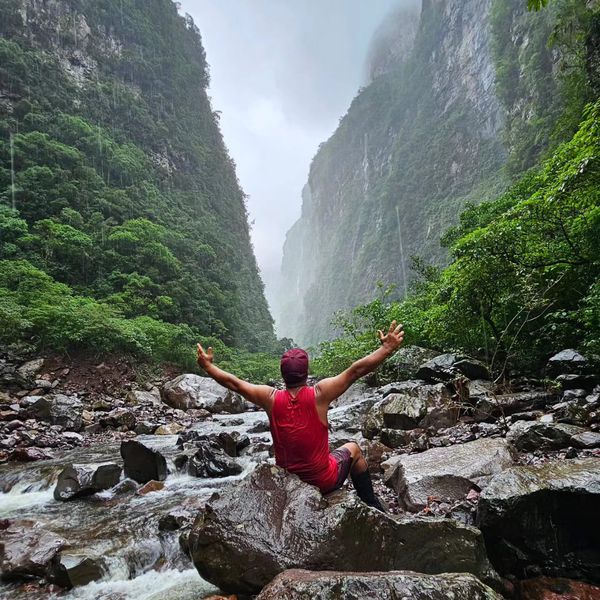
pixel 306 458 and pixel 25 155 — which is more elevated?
pixel 25 155

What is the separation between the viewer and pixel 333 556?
238cm

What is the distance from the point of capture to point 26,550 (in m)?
3.69

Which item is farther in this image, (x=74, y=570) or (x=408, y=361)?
(x=408, y=361)

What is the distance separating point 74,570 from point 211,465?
2.93 metres

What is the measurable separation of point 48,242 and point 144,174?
1733 cm

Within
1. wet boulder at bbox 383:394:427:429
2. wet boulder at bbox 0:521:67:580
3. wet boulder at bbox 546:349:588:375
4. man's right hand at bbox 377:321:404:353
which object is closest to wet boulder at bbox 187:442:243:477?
wet boulder at bbox 0:521:67:580

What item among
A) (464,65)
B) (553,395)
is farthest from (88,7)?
(464,65)

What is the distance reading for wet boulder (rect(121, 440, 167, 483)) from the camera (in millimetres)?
6000

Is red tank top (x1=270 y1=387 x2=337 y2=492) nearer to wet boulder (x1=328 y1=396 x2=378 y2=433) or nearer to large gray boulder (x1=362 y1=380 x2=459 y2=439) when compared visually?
large gray boulder (x1=362 y1=380 x2=459 y2=439)

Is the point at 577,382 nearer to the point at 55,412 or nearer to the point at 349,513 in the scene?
the point at 349,513

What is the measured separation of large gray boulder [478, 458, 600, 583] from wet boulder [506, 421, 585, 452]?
1660 millimetres

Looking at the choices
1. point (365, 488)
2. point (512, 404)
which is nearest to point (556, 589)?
point (365, 488)

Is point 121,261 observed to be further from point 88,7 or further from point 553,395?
point 88,7

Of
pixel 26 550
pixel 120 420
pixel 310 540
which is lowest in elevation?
pixel 310 540
